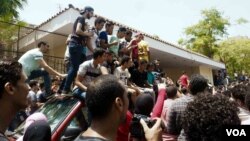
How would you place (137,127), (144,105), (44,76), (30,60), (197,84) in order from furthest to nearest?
(44,76) → (30,60) → (197,84) → (144,105) → (137,127)

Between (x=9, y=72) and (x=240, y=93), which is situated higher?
(x=9, y=72)

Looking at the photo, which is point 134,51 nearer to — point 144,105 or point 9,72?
point 144,105

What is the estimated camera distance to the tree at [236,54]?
1519 inches

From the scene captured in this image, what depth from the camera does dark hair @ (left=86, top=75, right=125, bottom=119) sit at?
227 cm

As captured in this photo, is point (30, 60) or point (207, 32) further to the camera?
point (207, 32)

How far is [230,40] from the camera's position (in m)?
39.9

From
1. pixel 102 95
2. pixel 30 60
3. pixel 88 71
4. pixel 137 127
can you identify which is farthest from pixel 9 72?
pixel 30 60

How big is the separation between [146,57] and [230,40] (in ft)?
107

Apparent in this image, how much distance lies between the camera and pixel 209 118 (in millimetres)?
2188

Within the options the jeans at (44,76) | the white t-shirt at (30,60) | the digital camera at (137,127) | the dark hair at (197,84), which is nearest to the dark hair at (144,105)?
the dark hair at (197,84)

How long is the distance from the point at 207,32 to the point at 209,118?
128 ft

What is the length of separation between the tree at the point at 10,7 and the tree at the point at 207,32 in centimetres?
Answer: 2328

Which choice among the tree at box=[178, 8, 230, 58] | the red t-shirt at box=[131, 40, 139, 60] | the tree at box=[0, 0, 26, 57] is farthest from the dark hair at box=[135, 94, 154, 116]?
the tree at box=[178, 8, 230, 58]

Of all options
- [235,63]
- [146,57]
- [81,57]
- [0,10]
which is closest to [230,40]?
[235,63]
